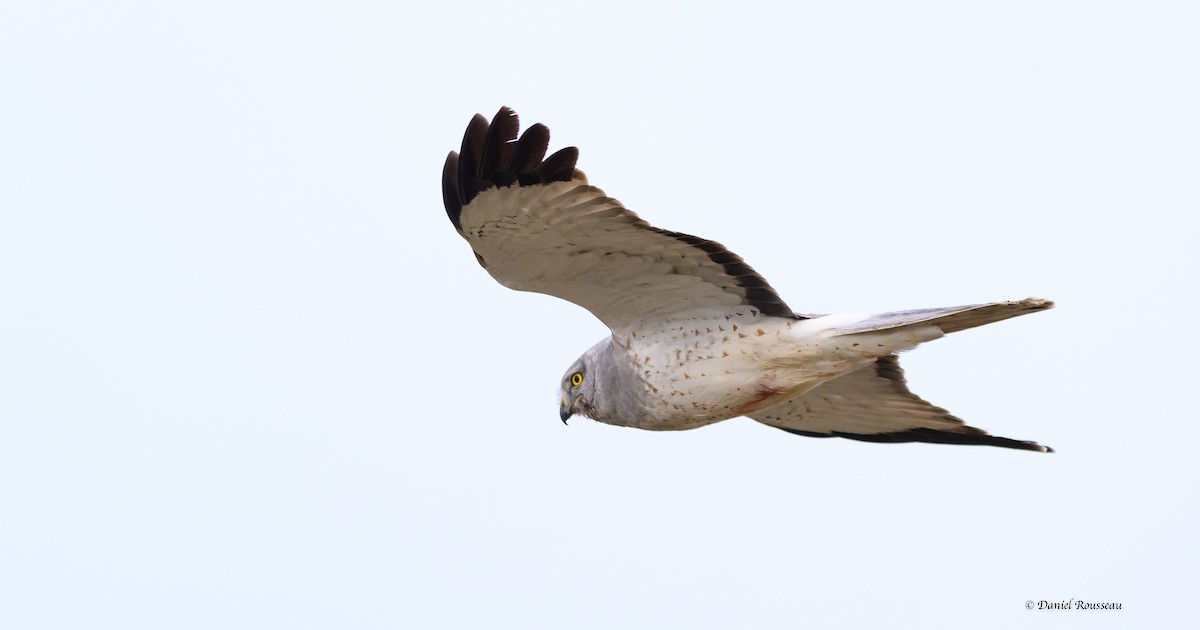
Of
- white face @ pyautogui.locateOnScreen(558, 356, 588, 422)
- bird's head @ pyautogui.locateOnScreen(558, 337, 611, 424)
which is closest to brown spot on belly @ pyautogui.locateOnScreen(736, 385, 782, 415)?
bird's head @ pyautogui.locateOnScreen(558, 337, 611, 424)

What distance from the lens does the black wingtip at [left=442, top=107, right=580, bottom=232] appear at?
688 cm

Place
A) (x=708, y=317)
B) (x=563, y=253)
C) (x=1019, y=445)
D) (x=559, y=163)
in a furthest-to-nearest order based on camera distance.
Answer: (x=1019, y=445), (x=708, y=317), (x=563, y=253), (x=559, y=163)

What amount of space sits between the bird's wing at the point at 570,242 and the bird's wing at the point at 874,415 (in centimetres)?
116

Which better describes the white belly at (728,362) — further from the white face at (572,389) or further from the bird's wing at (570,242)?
the white face at (572,389)

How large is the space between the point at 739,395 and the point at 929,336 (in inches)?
48.1

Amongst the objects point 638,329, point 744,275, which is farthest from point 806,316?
point 638,329

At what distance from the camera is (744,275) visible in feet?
25.5

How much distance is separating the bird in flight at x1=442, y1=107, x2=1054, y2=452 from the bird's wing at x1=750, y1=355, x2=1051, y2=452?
0.01 meters

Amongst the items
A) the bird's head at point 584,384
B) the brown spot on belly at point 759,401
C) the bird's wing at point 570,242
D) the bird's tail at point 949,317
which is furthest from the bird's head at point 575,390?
the bird's tail at point 949,317

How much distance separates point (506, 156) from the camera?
6.91m

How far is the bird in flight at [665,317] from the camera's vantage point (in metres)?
6.98

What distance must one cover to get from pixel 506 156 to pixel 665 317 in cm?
176

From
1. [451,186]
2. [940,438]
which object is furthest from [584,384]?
[940,438]

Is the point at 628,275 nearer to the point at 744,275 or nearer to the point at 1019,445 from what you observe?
the point at 744,275
